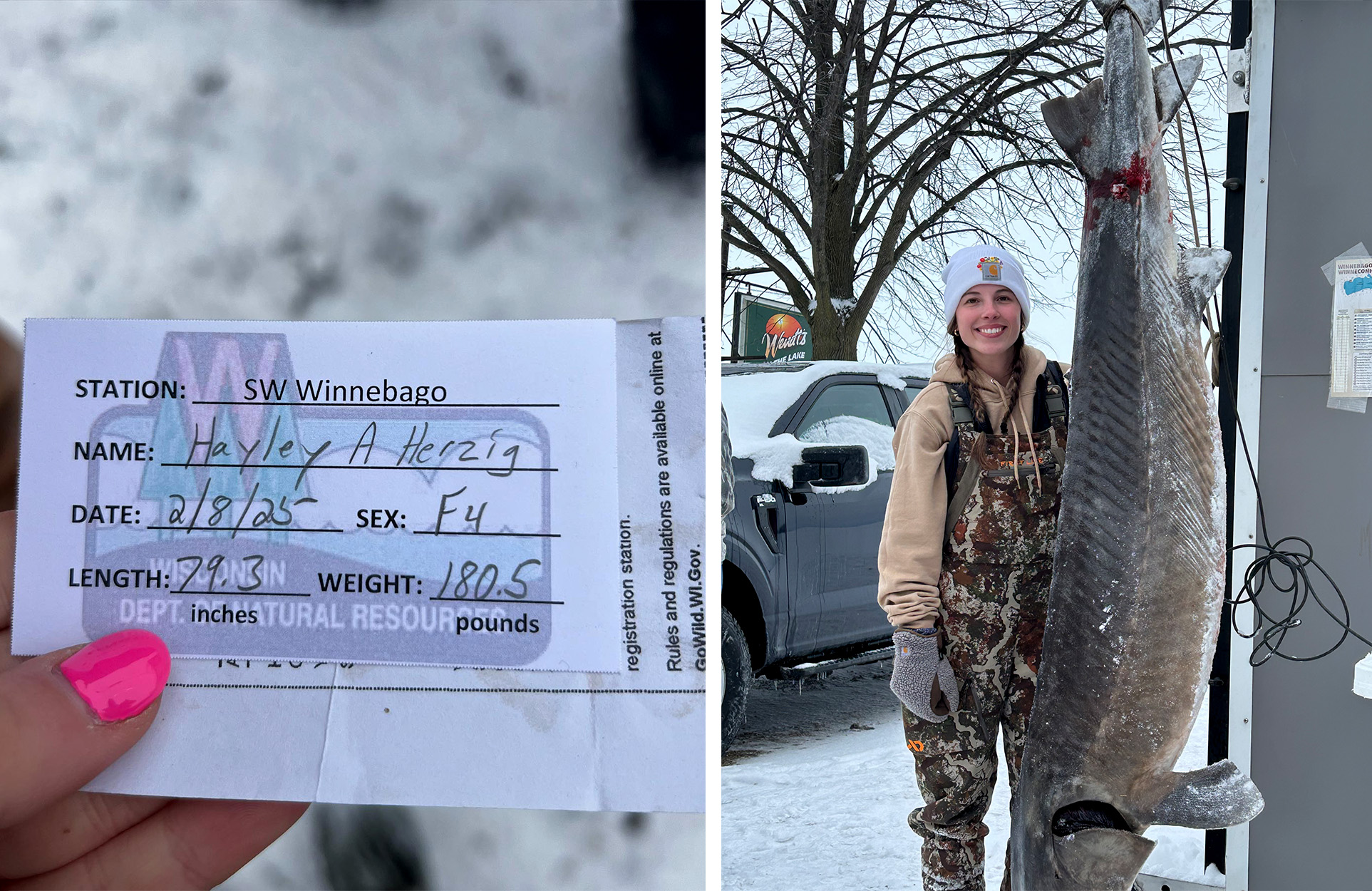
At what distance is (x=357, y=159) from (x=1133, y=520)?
53.0 inches

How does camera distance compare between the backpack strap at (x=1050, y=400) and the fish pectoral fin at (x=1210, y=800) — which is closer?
the fish pectoral fin at (x=1210, y=800)

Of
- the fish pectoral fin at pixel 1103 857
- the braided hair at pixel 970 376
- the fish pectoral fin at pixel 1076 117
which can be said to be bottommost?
the fish pectoral fin at pixel 1103 857

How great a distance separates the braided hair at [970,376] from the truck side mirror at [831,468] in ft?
4.99

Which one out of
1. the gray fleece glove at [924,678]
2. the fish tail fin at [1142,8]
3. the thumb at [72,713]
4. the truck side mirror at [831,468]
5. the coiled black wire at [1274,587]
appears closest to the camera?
the thumb at [72,713]

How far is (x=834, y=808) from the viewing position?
10.5ft

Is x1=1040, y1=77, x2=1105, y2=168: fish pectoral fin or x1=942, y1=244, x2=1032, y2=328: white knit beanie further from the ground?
x1=1040, y1=77, x2=1105, y2=168: fish pectoral fin

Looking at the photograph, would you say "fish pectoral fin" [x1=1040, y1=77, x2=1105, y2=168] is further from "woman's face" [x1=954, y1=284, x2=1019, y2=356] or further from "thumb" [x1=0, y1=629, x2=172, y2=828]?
"thumb" [x1=0, y1=629, x2=172, y2=828]

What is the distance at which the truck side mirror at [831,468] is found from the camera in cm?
342

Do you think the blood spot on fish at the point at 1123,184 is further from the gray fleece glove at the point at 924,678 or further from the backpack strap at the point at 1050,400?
the gray fleece glove at the point at 924,678

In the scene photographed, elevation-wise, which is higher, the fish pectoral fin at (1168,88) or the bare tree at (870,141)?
the bare tree at (870,141)

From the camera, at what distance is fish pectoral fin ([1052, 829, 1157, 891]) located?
5.20ft

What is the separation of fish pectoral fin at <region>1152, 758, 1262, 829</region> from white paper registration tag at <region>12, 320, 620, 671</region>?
129 centimetres

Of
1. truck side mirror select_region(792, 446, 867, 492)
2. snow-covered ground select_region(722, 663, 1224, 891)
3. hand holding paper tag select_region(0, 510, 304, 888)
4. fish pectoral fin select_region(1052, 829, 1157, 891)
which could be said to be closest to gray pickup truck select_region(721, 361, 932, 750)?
truck side mirror select_region(792, 446, 867, 492)

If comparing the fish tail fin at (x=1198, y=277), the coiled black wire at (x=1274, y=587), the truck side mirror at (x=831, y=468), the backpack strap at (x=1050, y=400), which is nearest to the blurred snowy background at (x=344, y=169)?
the fish tail fin at (x=1198, y=277)
